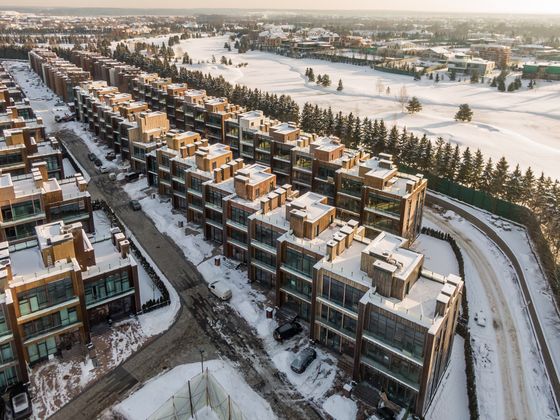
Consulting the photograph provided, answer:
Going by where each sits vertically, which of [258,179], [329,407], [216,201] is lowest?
[329,407]

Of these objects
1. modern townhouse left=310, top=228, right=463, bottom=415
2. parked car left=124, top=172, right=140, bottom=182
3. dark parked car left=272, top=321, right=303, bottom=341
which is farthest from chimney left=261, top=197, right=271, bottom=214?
parked car left=124, top=172, right=140, bottom=182

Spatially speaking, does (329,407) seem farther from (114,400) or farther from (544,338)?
(544,338)

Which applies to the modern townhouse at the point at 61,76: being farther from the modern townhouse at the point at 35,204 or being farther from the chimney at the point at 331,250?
the chimney at the point at 331,250

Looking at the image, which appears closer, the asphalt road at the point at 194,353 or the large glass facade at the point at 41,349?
the asphalt road at the point at 194,353

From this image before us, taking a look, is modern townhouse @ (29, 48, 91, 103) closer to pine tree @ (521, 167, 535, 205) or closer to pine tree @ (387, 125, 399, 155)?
pine tree @ (387, 125, 399, 155)

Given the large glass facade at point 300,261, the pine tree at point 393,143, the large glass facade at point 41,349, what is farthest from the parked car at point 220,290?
the pine tree at point 393,143

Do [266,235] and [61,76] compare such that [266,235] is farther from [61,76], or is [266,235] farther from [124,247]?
[61,76]

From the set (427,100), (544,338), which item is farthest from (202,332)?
(427,100)
